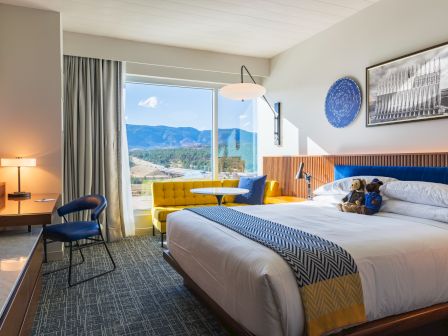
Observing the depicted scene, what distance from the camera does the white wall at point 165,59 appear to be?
4422mm

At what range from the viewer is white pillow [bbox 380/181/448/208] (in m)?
2.42

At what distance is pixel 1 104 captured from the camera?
3.55 m

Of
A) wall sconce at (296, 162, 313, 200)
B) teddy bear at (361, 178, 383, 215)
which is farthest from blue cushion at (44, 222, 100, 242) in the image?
wall sconce at (296, 162, 313, 200)

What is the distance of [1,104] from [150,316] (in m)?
2.77

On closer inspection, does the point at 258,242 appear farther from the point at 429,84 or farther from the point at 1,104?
the point at 1,104

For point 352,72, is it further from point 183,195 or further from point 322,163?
point 183,195

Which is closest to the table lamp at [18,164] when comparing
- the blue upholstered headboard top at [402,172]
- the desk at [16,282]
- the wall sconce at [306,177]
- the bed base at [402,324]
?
the desk at [16,282]

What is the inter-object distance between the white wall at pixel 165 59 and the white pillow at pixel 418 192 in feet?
10.6

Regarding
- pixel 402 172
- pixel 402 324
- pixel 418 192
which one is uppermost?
pixel 402 172

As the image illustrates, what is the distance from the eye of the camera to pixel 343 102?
400cm

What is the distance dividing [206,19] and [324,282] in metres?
3.37

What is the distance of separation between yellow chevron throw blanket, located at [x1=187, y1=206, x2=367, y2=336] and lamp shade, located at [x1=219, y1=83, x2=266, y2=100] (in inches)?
97.0

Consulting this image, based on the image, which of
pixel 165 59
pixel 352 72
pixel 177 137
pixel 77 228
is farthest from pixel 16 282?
pixel 177 137

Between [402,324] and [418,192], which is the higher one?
[418,192]
